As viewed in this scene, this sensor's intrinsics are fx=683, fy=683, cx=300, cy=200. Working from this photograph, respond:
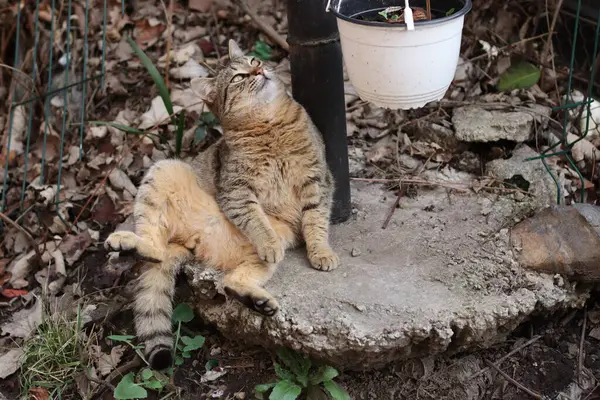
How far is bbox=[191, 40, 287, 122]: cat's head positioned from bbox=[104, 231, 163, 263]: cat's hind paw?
2.66ft

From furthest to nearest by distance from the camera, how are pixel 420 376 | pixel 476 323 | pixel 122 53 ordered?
pixel 122 53 → pixel 420 376 → pixel 476 323

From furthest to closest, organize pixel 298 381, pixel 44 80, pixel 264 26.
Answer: pixel 44 80 < pixel 264 26 < pixel 298 381

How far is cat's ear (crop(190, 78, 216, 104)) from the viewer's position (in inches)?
146

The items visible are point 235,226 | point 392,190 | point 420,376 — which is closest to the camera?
point 420,376

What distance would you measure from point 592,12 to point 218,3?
2877 millimetres

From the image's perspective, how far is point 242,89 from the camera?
3.61 meters

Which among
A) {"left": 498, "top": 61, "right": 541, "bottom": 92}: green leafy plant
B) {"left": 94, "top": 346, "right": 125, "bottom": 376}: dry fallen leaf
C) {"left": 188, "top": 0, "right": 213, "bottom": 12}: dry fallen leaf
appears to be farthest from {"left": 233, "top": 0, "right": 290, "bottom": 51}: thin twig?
{"left": 94, "top": 346, "right": 125, "bottom": 376}: dry fallen leaf

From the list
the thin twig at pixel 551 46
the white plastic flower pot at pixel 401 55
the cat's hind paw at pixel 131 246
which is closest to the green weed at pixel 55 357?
the cat's hind paw at pixel 131 246

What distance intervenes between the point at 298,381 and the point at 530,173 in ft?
6.01

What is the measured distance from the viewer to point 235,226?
354 cm

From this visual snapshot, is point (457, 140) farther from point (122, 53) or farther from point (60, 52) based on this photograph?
point (60, 52)

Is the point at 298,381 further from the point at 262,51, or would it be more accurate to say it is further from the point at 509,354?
the point at 262,51

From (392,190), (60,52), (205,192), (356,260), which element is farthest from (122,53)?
(356,260)

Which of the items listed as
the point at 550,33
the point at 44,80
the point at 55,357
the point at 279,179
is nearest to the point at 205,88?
the point at 279,179
